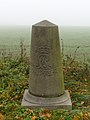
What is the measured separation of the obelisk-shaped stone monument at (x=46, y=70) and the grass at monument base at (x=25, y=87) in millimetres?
238

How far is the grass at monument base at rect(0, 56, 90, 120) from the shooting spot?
5.05m

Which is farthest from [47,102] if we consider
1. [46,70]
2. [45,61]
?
[45,61]

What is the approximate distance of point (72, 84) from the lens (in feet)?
23.8

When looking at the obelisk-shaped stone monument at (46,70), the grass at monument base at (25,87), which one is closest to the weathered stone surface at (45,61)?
the obelisk-shaped stone monument at (46,70)

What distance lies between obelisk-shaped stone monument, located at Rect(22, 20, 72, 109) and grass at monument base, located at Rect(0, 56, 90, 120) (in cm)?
24

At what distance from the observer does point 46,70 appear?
5516 mm

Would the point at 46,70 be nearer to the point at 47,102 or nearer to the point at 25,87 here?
the point at 47,102

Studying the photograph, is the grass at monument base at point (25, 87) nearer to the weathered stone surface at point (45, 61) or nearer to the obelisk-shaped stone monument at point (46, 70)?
the obelisk-shaped stone monument at point (46, 70)

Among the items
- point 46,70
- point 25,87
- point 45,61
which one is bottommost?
point 25,87

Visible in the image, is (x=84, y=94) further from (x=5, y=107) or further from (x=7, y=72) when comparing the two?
(x=7, y=72)

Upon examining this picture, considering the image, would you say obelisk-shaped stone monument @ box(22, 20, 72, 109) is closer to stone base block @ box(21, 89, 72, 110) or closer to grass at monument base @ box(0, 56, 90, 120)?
stone base block @ box(21, 89, 72, 110)

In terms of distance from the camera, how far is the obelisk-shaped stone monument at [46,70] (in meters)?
5.38

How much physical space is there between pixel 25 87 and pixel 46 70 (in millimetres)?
1498

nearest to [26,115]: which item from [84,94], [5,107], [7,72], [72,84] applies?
[5,107]
